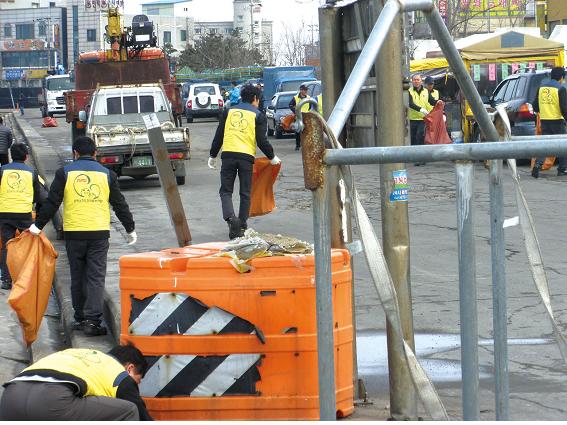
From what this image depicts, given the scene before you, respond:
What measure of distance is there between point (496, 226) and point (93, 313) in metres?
5.17

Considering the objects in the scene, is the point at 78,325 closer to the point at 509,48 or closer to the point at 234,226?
the point at 234,226

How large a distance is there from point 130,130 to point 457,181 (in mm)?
16793

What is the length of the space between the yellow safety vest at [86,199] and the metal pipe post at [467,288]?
5412mm

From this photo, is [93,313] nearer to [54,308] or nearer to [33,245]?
[33,245]

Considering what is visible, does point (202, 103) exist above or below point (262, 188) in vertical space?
above

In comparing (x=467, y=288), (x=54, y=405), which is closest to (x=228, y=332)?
(x=54, y=405)

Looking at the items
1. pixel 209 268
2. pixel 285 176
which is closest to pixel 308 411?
pixel 209 268

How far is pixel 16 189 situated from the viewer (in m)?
11.2

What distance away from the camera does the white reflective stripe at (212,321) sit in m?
5.74

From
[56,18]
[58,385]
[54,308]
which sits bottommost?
[54,308]

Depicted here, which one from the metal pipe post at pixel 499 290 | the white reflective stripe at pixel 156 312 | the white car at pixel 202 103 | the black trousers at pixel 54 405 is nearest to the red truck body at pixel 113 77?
the white car at pixel 202 103

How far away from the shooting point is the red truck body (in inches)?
1012

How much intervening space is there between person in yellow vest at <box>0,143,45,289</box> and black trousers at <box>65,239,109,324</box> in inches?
90.8

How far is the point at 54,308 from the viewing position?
11484 mm
